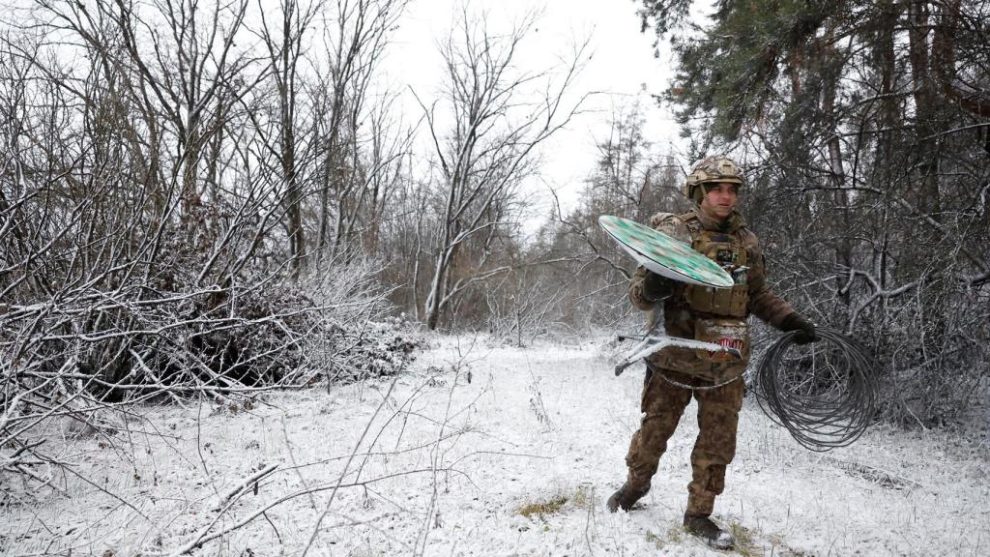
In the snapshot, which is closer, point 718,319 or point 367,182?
point 718,319

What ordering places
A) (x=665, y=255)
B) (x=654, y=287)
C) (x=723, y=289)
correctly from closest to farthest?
1. (x=665, y=255)
2. (x=654, y=287)
3. (x=723, y=289)

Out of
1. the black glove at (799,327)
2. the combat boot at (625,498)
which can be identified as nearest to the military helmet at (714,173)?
the black glove at (799,327)

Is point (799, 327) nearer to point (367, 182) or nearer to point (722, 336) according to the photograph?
point (722, 336)

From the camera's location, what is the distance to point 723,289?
268 centimetres

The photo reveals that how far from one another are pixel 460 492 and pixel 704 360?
1679 millimetres

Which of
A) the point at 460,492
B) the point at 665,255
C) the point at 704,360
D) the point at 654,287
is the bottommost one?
the point at 460,492

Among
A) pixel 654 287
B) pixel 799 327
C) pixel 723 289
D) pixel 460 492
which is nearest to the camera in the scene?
pixel 654 287

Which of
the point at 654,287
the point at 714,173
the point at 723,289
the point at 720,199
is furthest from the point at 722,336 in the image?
the point at 714,173

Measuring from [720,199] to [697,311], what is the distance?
591 mm

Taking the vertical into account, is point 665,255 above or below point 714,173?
below

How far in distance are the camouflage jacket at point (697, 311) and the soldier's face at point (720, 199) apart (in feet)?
0.14

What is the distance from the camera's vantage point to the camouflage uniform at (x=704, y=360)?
2.69 metres

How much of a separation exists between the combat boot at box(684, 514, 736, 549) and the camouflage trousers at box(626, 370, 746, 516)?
4cm

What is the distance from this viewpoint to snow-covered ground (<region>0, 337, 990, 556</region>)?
2568 millimetres
